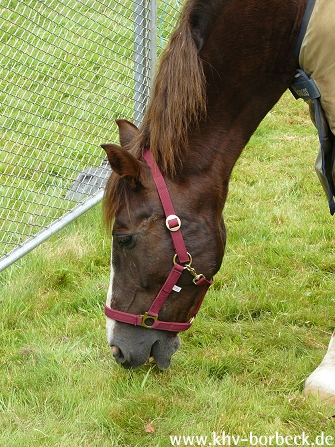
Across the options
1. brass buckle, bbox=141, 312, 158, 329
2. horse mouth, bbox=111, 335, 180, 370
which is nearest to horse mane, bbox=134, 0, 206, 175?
brass buckle, bbox=141, 312, 158, 329

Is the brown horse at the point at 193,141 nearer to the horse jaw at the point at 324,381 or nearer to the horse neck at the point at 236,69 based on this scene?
the horse neck at the point at 236,69

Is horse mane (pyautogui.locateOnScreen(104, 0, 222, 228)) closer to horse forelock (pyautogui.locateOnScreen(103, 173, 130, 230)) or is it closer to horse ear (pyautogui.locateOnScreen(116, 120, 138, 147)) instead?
horse forelock (pyautogui.locateOnScreen(103, 173, 130, 230))

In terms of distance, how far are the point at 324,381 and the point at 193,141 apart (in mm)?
1180

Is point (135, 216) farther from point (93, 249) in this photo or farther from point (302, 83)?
point (93, 249)

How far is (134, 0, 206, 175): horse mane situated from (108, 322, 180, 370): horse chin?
70cm

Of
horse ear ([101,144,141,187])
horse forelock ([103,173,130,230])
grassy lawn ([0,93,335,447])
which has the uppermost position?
horse ear ([101,144,141,187])

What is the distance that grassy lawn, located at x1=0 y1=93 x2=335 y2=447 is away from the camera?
8.69 feet

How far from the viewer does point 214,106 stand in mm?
2609

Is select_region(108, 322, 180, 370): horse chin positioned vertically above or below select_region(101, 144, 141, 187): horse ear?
below

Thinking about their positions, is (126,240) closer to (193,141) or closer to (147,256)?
(147,256)

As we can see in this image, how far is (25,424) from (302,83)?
1854 millimetres

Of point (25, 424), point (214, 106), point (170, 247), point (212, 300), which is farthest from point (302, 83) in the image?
point (25, 424)

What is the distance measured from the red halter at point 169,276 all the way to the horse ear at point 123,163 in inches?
3.3

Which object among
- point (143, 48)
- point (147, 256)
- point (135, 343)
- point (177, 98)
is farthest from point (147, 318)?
point (143, 48)
